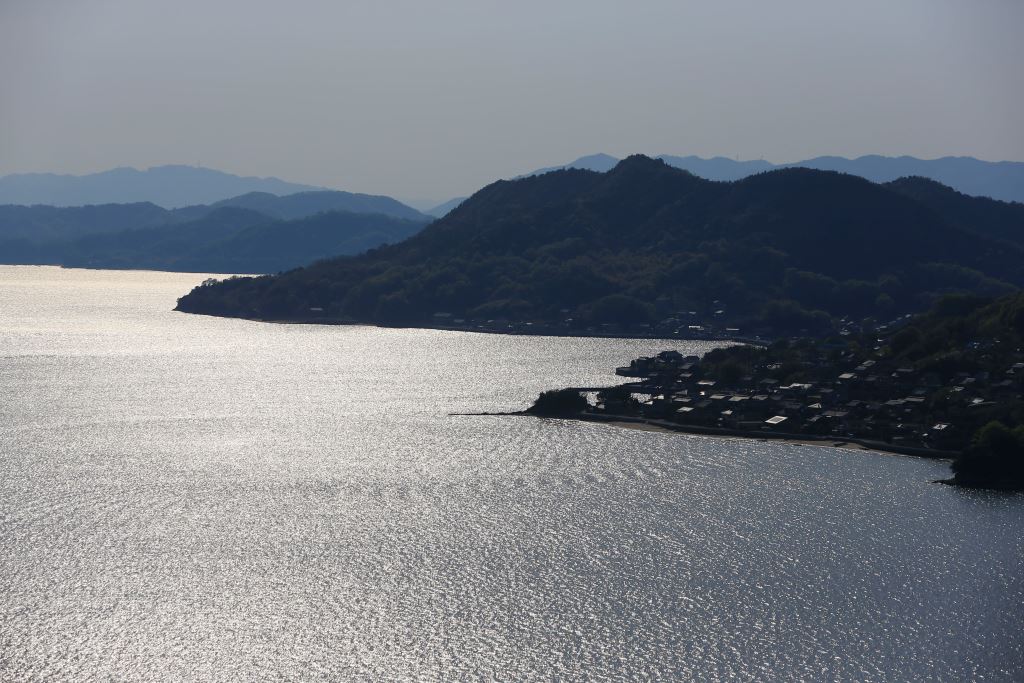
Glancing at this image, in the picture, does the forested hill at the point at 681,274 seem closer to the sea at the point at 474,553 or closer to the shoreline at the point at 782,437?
the shoreline at the point at 782,437

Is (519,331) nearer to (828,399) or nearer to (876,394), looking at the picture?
(828,399)

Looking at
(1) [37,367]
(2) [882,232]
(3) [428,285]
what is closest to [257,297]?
(3) [428,285]

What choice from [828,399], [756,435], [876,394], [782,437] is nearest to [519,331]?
[828,399]

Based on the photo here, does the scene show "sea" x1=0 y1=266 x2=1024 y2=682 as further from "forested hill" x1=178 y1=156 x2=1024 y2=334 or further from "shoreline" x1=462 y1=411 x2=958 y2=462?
"forested hill" x1=178 y1=156 x2=1024 y2=334

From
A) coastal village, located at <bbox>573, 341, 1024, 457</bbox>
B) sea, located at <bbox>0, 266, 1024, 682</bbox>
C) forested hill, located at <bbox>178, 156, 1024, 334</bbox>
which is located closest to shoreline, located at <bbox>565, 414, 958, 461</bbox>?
coastal village, located at <bbox>573, 341, 1024, 457</bbox>

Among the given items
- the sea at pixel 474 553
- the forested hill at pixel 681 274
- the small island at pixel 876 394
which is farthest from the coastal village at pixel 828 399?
the forested hill at pixel 681 274

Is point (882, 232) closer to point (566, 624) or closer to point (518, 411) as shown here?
point (518, 411)
